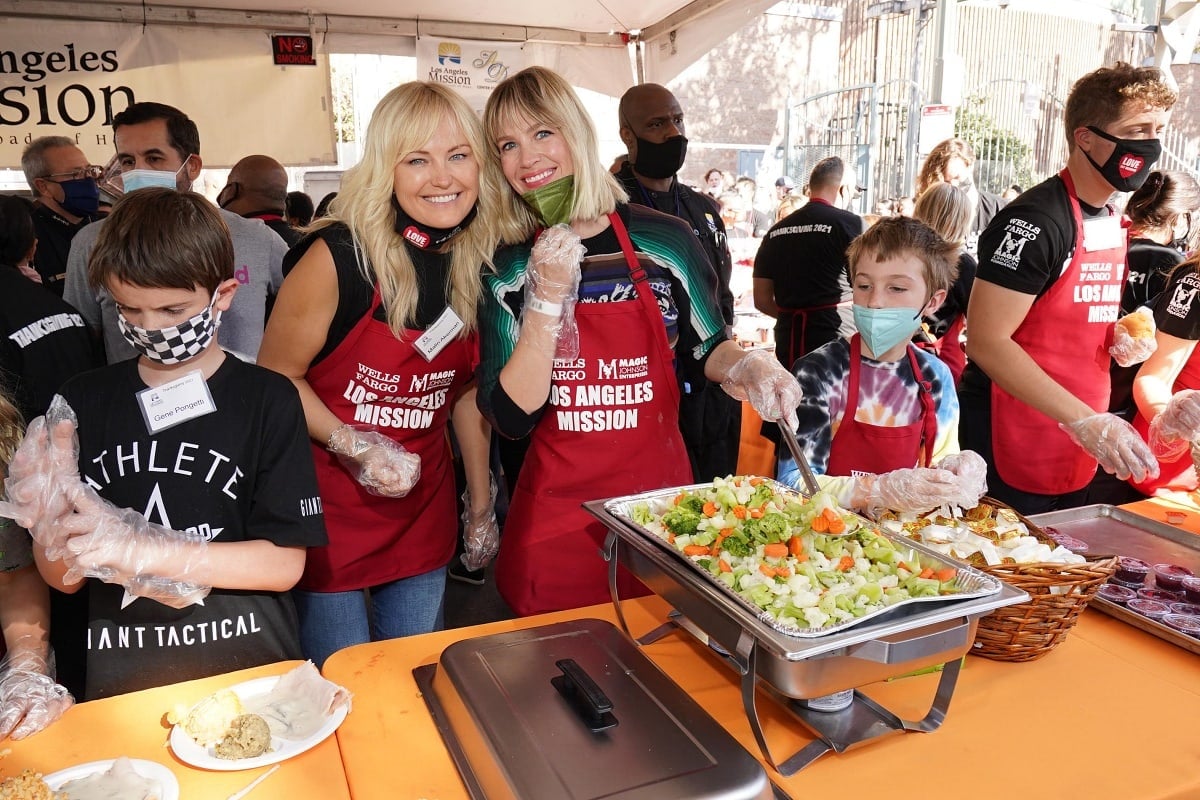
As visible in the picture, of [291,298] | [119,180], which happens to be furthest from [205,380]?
[119,180]

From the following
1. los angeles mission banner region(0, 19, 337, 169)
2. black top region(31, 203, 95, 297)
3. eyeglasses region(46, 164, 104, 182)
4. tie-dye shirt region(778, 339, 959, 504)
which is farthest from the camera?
los angeles mission banner region(0, 19, 337, 169)

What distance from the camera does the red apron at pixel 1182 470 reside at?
109 inches

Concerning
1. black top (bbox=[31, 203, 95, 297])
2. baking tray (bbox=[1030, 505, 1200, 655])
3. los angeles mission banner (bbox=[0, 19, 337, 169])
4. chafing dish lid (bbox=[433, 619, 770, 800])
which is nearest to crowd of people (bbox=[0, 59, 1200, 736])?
baking tray (bbox=[1030, 505, 1200, 655])

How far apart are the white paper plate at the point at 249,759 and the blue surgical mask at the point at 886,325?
1.72 m

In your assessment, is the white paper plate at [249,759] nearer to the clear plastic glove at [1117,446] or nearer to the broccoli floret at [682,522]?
the broccoli floret at [682,522]

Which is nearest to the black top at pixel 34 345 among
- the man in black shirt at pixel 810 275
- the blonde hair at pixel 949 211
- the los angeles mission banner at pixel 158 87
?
the los angeles mission banner at pixel 158 87

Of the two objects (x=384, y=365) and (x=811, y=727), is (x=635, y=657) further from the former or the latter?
(x=384, y=365)

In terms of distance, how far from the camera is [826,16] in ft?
67.4

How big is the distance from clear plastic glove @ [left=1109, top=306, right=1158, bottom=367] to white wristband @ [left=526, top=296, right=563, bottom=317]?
2009mm

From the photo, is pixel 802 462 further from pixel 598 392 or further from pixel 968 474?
pixel 598 392

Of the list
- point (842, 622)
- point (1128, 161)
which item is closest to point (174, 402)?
point (842, 622)

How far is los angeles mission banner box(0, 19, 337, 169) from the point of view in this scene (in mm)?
4621

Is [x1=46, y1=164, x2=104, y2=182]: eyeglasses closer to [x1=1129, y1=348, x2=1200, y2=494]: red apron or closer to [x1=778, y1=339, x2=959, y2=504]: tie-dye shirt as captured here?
[x1=778, y1=339, x2=959, y2=504]: tie-dye shirt

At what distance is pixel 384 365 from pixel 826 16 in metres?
21.5
